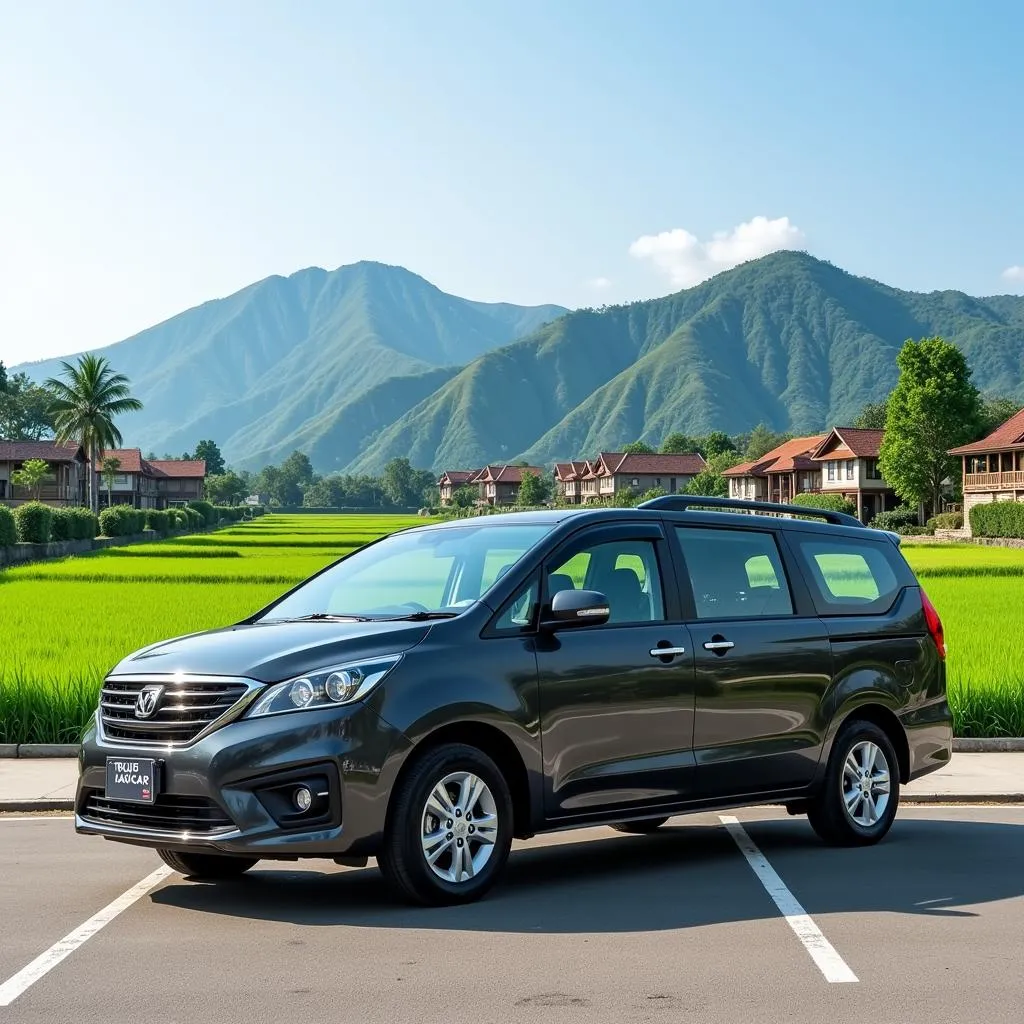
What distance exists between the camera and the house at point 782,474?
146m

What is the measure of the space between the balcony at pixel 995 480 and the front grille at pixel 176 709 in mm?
90005

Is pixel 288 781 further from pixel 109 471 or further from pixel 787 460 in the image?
pixel 109 471

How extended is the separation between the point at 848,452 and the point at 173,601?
97.5 metres

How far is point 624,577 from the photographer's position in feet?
28.5

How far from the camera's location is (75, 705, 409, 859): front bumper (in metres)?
7.17

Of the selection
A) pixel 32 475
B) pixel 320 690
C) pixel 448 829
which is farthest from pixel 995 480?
pixel 320 690

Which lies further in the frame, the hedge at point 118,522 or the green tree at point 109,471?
the green tree at point 109,471

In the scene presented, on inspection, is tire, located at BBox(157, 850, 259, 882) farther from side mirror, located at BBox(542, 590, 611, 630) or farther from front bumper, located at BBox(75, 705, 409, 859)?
side mirror, located at BBox(542, 590, 611, 630)

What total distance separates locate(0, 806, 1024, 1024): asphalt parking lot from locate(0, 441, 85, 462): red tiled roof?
11373 cm

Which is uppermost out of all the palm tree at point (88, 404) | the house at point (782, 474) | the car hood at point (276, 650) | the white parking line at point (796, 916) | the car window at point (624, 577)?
the palm tree at point (88, 404)

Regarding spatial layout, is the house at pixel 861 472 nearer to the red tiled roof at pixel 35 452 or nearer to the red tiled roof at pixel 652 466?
the red tiled roof at pixel 35 452

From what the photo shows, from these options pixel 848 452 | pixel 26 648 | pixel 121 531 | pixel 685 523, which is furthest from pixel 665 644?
pixel 848 452

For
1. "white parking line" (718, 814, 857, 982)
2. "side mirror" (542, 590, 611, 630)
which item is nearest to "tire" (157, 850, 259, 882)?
"side mirror" (542, 590, 611, 630)

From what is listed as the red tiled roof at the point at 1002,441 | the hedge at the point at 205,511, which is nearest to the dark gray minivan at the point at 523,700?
the red tiled roof at the point at 1002,441
